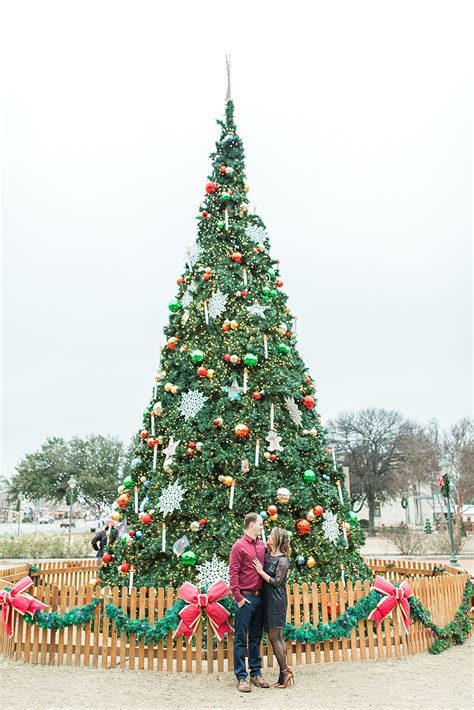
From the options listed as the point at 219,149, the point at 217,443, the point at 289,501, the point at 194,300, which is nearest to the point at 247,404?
the point at 217,443

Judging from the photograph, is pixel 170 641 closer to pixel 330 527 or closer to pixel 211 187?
pixel 330 527

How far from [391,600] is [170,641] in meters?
2.59

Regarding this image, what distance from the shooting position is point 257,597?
571 centimetres

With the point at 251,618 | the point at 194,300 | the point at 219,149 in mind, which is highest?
the point at 219,149

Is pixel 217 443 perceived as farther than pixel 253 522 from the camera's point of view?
Yes

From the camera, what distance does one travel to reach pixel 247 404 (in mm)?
7914

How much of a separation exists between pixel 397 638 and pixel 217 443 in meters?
3.26

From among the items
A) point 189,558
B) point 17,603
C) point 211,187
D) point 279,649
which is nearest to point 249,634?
point 279,649

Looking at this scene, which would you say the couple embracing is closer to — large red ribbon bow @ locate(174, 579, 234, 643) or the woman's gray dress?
the woman's gray dress

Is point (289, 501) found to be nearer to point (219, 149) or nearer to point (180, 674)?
point (180, 674)

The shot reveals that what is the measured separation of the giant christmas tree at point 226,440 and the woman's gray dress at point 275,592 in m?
1.44

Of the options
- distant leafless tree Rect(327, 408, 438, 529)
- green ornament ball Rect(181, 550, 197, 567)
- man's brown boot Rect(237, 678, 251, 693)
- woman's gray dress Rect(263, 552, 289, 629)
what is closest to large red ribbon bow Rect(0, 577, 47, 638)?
green ornament ball Rect(181, 550, 197, 567)

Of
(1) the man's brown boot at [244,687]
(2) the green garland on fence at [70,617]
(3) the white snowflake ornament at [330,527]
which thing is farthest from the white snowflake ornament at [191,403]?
(1) the man's brown boot at [244,687]

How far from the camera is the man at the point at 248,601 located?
5.67m
